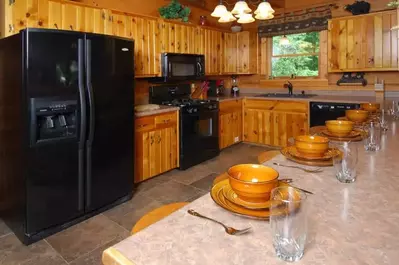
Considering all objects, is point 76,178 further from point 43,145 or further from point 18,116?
point 18,116

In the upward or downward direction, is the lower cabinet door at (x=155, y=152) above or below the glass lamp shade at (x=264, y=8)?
below

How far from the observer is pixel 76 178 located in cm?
254

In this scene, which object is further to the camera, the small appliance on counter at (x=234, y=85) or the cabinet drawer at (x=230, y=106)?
the small appliance on counter at (x=234, y=85)

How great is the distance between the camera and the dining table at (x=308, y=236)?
686 mm

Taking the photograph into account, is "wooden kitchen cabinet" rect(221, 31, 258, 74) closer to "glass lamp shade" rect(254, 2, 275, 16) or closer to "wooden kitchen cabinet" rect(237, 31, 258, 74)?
"wooden kitchen cabinet" rect(237, 31, 258, 74)

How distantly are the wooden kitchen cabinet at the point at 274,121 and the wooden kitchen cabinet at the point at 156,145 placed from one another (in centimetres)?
186

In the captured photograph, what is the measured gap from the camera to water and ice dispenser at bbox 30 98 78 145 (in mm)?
2238

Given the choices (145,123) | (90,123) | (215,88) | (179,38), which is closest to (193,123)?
(145,123)

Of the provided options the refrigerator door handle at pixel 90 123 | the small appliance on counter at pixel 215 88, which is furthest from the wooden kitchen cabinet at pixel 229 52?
the refrigerator door handle at pixel 90 123

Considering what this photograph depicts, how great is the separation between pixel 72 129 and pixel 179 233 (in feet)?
6.49

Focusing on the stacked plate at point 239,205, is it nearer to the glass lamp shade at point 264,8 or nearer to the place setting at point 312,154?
the place setting at point 312,154

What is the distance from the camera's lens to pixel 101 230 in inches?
101

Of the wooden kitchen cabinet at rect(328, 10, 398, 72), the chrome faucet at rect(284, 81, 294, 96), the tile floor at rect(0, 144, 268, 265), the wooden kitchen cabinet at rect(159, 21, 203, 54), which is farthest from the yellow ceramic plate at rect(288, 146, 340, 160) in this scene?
the chrome faucet at rect(284, 81, 294, 96)

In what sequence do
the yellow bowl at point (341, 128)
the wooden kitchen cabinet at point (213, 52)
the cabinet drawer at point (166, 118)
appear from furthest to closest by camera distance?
the wooden kitchen cabinet at point (213, 52) < the cabinet drawer at point (166, 118) < the yellow bowl at point (341, 128)
